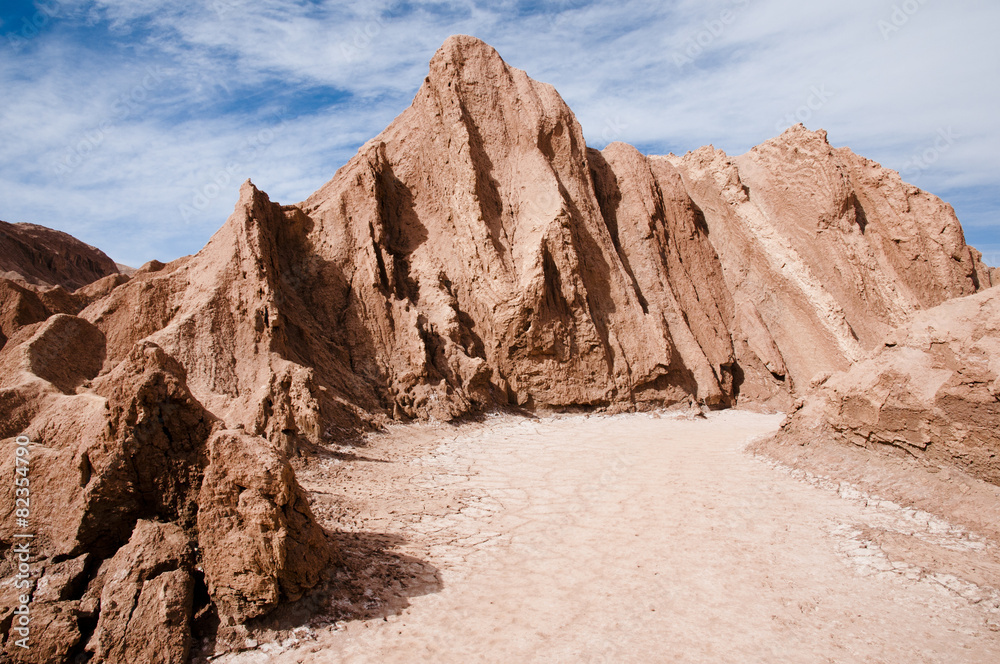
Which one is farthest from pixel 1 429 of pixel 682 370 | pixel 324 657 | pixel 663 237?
pixel 663 237

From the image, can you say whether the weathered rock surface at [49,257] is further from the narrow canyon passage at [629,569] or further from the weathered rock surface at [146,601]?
the weathered rock surface at [146,601]

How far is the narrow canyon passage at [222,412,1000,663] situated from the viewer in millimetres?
4379

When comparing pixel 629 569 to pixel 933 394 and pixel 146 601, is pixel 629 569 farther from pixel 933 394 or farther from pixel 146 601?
pixel 933 394

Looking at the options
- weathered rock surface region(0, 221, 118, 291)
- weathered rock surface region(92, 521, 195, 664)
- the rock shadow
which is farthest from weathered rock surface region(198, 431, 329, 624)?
weathered rock surface region(0, 221, 118, 291)

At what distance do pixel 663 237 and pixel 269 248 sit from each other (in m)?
11.7

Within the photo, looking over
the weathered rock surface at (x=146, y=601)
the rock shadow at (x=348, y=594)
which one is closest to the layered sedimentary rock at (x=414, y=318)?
the weathered rock surface at (x=146, y=601)

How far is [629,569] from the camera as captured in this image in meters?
5.63

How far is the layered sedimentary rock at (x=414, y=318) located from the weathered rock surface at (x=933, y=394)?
1644mm

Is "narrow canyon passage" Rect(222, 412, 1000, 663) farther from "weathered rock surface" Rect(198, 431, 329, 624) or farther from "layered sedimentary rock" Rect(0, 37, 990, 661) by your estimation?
"layered sedimentary rock" Rect(0, 37, 990, 661)

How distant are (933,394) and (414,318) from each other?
9.26 m

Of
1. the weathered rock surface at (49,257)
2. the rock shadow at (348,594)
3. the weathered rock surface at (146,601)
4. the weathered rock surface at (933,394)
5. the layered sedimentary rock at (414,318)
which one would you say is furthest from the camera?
the weathered rock surface at (49,257)

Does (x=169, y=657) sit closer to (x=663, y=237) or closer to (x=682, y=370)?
(x=682, y=370)

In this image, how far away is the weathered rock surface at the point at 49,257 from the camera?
71.5 ft

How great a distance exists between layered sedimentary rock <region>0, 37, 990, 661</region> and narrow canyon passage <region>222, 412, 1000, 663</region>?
1097 mm
